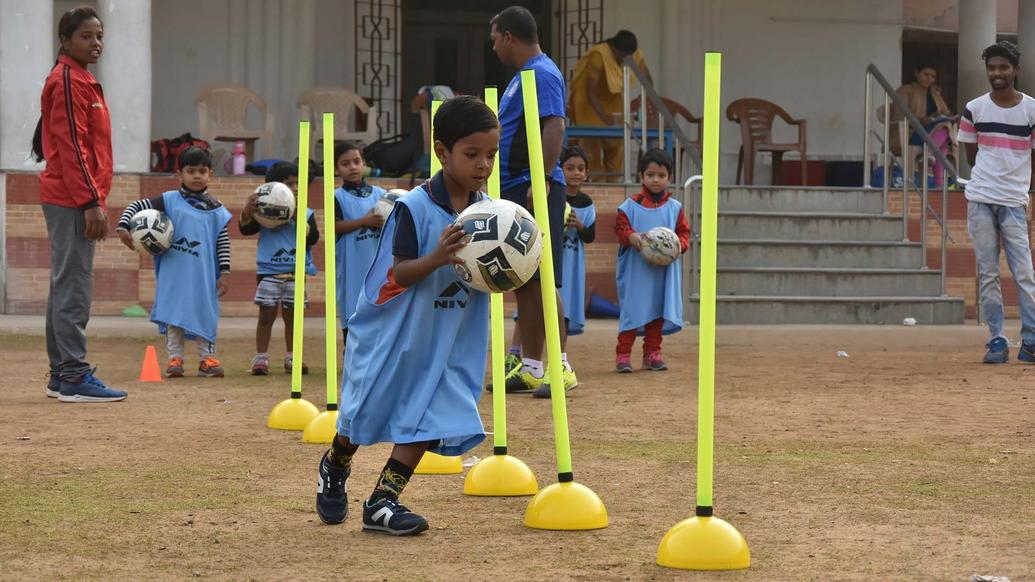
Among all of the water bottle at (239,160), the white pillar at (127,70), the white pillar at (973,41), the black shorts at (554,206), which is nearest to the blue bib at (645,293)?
the black shorts at (554,206)

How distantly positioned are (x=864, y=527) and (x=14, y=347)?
8.84m

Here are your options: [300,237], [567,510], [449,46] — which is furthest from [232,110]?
[567,510]

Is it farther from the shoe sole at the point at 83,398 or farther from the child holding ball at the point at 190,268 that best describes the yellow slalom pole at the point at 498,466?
the child holding ball at the point at 190,268

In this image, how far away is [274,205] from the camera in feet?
32.5

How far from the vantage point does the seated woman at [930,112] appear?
673 inches

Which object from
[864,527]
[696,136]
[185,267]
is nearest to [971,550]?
[864,527]

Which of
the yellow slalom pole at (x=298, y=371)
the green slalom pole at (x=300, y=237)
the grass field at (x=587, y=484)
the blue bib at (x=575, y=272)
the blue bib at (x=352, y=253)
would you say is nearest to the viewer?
the grass field at (x=587, y=484)

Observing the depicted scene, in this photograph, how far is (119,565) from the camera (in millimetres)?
4254

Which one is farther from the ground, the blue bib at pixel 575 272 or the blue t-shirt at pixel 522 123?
the blue t-shirt at pixel 522 123

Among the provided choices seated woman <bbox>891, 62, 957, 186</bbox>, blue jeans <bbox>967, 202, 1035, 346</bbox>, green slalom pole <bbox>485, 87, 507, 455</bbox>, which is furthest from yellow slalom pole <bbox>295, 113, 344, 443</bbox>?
seated woman <bbox>891, 62, 957, 186</bbox>

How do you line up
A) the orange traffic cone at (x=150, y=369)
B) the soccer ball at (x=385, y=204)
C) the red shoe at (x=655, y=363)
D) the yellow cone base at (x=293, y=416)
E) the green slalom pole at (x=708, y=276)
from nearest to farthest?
the green slalom pole at (x=708, y=276), the yellow cone base at (x=293, y=416), the soccer ball at (x=385, y=204), the orange traffic cone at (x=150, y=369), the red shoe at (x=655, y=363)

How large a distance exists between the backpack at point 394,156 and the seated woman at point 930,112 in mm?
5602

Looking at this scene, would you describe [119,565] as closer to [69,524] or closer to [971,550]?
[69,524]

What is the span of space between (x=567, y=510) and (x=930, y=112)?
49.4ft
